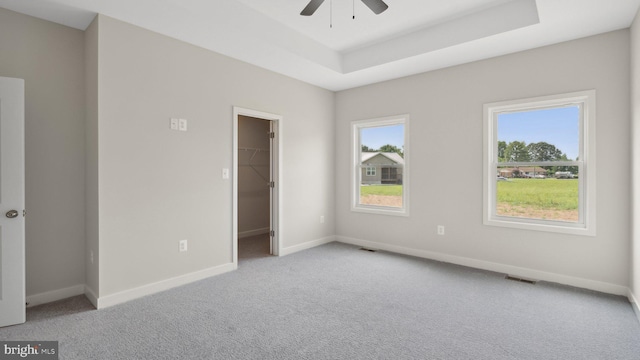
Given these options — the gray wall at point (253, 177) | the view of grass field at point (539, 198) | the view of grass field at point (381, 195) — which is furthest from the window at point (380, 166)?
the gray wall at point (253, 177)

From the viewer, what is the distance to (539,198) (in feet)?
12.1

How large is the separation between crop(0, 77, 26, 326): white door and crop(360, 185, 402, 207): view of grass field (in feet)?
14.0

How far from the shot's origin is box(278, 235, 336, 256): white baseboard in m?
4.67

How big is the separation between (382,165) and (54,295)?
173 inches

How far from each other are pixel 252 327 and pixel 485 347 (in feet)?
5.77

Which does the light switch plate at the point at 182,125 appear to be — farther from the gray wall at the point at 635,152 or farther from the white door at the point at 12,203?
the gray wall at the point at 635,152

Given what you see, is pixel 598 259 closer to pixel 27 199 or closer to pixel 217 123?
pixel 217 123

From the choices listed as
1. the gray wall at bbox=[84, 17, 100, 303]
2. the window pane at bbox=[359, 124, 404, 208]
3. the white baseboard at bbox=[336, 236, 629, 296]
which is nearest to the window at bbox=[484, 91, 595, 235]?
the white baseboard at bbox=[336, 236, 629, 296]

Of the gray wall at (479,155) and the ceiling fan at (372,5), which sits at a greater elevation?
the ceiling fan at (372,5)

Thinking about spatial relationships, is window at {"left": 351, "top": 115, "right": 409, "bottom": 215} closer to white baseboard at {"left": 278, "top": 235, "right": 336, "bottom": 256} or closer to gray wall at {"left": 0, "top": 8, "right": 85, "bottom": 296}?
white baseboard at {"left": 278, "top": 235, "right": 336, "bottom": 256}

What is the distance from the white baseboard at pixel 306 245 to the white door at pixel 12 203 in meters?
2.81

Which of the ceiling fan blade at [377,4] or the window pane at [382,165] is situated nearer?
the ceiling fan blade at [377,4]

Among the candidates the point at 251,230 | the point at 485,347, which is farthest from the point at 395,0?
the point at 251,230

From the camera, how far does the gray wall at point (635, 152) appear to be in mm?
2717
